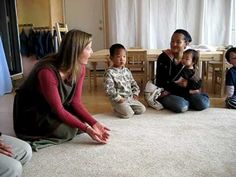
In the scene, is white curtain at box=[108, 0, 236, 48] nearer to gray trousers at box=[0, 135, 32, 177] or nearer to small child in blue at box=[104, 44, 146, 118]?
small child in blue at box=[104, 44, 146, 118]

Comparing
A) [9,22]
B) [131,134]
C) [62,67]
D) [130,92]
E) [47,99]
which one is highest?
[9,22]

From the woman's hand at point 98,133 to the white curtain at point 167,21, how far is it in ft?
10.8

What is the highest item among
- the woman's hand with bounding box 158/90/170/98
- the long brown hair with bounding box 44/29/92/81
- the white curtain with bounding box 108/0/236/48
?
the white curtain with bounding box 108/0/236/48

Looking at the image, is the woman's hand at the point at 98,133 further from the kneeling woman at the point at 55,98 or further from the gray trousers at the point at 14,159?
the gray trousers at the point at 14,159

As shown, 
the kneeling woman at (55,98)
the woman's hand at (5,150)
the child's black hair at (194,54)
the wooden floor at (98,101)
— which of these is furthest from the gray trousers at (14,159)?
the child's black hair at (194,54)

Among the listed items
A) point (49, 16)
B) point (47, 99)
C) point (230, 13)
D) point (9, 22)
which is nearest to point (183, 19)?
point (230, 13)

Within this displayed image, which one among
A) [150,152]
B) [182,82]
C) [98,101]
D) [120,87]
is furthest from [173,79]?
[150,152]

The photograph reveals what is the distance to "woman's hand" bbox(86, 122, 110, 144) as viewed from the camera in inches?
75.2

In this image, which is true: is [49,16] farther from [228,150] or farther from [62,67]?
[228,150]

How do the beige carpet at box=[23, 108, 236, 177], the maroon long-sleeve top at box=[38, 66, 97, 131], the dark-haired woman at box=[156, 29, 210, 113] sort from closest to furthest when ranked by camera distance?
1. the beige carpet at box=[23, 108, 236, 177]
2. the maroon long-sleeve top at box=[38, 66, 97, 131]
3. the dark-haired woman at box=[156, 29, 210, 113]

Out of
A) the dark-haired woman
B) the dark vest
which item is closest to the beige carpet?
the dark vest

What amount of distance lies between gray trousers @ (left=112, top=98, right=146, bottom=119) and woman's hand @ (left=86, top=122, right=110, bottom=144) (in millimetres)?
590

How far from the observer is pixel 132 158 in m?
1.78

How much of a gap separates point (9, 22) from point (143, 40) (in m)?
2.31
